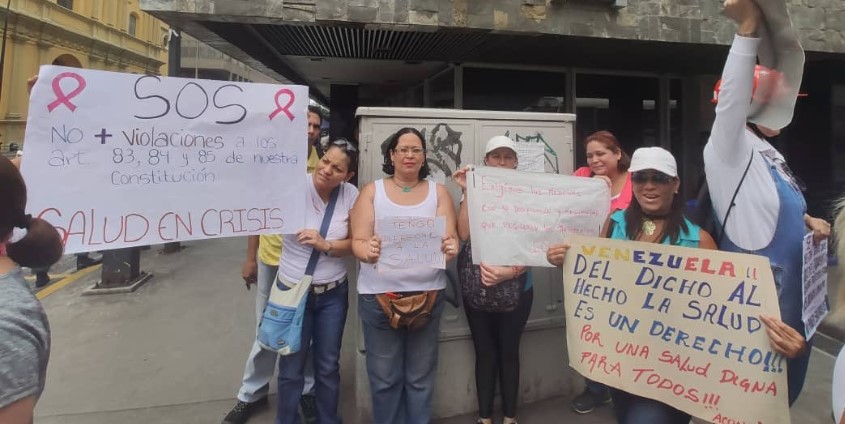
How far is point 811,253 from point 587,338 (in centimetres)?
89

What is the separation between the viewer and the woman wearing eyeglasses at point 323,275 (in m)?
2.51

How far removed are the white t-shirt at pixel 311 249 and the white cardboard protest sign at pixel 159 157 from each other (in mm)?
189

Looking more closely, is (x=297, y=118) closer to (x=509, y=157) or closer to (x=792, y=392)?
(x=509, y=157)

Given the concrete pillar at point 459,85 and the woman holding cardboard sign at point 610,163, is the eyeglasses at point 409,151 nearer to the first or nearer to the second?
the woman holding cardboard sign at point 610,163

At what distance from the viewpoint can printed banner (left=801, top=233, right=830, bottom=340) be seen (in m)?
1.63

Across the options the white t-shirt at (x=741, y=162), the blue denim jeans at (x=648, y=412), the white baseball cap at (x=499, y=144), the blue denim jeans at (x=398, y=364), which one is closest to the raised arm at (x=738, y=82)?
the white t-shirt at (x=741, y=162)

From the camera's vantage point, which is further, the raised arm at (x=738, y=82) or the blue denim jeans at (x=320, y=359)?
the blue denim jeans at (x=320, y=359)

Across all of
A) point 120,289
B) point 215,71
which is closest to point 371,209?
point 120,289

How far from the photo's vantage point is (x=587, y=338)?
6.57 ft

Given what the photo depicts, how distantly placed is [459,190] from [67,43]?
3581cm

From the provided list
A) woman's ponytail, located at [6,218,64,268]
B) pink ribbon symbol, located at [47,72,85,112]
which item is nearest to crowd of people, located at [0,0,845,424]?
woman's ponytail, located at [6,218,64,268]

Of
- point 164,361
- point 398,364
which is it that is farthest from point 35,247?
point 164,361

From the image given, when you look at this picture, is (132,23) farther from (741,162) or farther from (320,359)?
(741,162)

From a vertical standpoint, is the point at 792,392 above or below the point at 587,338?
below
